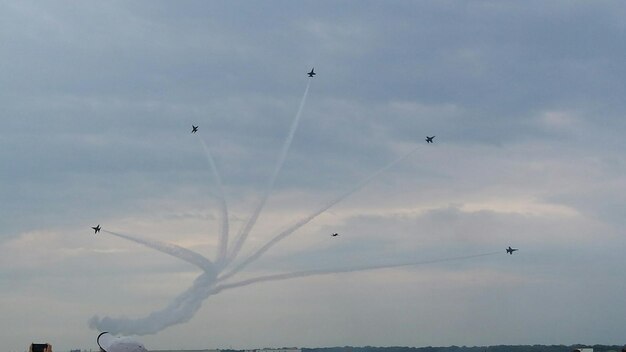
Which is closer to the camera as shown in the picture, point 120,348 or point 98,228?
A: point 120,348

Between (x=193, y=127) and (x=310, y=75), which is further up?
(x=310, y=75)

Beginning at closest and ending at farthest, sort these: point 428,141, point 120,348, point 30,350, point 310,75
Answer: point 120,348 < point 30,350 < point 310,75 < point 428,141

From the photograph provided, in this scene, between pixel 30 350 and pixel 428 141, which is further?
pixel 428 141

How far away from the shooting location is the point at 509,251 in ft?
561

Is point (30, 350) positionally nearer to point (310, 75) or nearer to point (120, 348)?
point (120, 348)

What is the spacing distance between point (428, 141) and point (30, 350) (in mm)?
133911

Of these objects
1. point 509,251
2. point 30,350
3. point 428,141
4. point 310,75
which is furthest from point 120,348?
point 509,251

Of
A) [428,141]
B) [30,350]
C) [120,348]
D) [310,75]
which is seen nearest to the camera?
[120,348]

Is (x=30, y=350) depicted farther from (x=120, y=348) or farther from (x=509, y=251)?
(x=509, y=251)

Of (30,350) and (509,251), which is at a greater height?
(509,251)

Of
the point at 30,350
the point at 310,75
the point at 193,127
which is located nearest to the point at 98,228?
the point at 193,127

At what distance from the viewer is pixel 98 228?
150250 millimetres

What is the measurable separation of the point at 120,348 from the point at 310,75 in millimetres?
127123

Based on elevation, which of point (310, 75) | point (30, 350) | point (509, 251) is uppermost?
point (310, 75)
